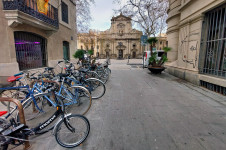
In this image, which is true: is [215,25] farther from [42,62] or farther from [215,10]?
[42,62]

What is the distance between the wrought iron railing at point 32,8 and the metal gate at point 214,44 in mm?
8723

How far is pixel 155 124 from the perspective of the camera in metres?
2.95

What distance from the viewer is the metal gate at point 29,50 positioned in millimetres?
6391

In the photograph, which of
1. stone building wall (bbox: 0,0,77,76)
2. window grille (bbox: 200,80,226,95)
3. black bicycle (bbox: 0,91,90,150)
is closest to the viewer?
black bicycle (bbox: 0,91,90,150)

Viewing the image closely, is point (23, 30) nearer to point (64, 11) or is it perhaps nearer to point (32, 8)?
point (32, 8)

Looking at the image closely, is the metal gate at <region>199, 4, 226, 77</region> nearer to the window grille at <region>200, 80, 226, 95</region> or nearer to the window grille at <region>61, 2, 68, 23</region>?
the window grille at <region>200, 80, 226, 95</region>

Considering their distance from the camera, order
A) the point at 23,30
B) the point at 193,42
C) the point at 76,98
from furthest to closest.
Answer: the point at 193,42
the point at 23,30
the point at 76,98

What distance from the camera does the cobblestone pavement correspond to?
2320mm

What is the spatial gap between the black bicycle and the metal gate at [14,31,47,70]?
553 cm

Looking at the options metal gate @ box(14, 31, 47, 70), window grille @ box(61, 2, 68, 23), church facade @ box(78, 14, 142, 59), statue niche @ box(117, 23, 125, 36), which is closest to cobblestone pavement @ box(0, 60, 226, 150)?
metal gate @ box(14, 31, 47, 70)

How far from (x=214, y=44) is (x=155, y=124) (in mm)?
5260

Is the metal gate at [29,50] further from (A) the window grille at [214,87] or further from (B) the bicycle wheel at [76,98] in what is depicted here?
(A) the window grille at [214,87]

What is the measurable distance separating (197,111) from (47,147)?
3936 millimetres

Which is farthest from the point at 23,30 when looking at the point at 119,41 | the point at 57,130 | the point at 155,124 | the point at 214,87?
the point at 119,41
